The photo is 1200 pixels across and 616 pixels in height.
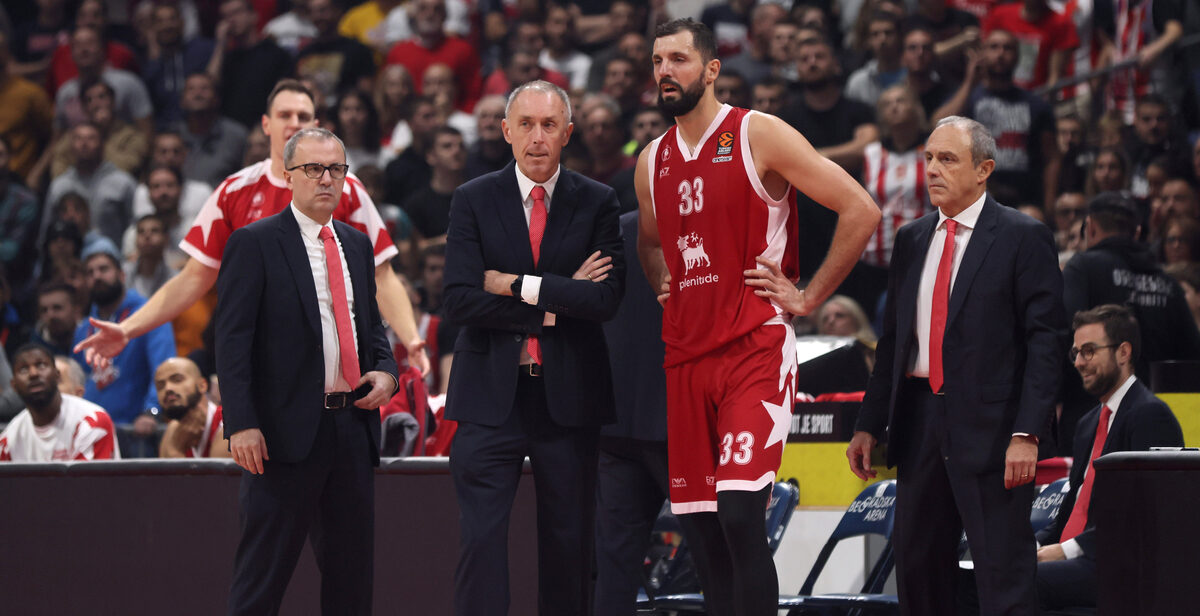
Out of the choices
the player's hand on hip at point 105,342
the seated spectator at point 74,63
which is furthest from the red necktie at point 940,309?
the seated spectator at point 74,63

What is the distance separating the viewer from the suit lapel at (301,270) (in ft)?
17.3

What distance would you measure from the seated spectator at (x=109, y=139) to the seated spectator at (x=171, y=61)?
79 centimetres

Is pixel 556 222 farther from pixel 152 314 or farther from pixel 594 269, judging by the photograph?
pixel 152 314

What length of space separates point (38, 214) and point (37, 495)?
6.40m

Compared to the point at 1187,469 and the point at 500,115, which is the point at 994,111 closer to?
the point at 500,115

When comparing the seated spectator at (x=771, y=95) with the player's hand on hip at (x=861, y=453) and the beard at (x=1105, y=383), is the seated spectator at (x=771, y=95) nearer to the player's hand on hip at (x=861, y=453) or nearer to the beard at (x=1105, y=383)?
the beard at (x=1105, y=383)

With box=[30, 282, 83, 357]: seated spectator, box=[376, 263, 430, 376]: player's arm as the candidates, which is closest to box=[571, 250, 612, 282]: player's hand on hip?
box=[376, 263, 430, 376]: player's arm

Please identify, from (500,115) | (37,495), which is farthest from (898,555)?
(500,115)

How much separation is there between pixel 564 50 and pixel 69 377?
5107mm

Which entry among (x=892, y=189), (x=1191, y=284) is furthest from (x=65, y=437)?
(x=1191, y=284)

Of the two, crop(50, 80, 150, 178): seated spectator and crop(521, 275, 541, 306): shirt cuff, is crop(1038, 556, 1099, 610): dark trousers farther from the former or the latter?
crop(50, 80, 150, 178): seated spectator

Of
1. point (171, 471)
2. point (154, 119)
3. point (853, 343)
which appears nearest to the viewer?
point (171, 471)

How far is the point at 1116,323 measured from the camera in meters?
6.46

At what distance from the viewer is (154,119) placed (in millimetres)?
13539
